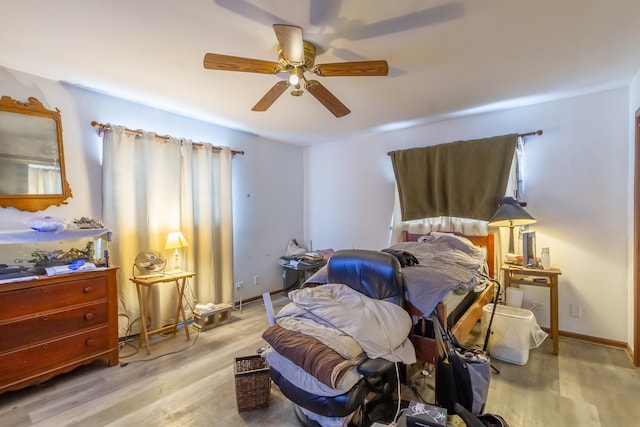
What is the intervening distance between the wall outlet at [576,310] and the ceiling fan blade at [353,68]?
295cm

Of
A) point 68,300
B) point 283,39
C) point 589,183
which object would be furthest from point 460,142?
point 68,300

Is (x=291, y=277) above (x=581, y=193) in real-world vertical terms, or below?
below

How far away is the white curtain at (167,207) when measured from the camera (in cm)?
279

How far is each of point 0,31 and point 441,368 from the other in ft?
11.1

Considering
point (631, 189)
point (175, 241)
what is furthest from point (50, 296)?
point (631, 189)

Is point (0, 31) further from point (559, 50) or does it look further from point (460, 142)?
point (460, 142)

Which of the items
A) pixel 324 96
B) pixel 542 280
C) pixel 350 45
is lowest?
pixel 542 280

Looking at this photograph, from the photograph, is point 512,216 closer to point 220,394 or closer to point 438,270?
point 438,270

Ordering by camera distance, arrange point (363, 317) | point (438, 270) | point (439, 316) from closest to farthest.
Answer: point (363, 317), point (439, 316), point (438, 270)

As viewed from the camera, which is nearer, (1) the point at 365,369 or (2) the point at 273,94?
(1) the point at 365,369

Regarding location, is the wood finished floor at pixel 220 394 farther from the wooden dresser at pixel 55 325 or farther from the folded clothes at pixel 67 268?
the folded clothes at pixel 67 268

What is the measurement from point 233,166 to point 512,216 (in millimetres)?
3300

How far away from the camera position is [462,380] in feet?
5.26

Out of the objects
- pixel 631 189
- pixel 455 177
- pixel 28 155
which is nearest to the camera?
pixel 28 155
